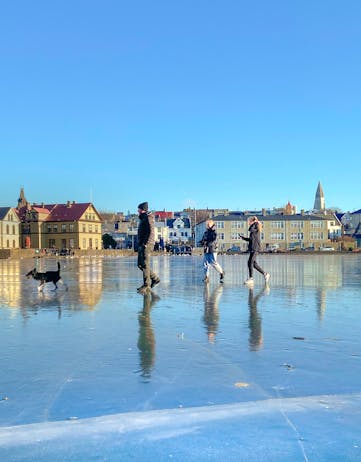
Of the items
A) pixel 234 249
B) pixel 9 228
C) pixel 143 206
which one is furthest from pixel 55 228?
pixel 143 206

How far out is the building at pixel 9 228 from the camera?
318 ft

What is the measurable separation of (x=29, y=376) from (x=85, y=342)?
1559mm

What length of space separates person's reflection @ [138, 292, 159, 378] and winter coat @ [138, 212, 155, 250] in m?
2.82

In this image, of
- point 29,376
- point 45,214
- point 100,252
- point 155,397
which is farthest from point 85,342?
point 45,214

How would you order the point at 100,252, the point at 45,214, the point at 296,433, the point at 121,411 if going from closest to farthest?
the point at 296,433
the point at 121,411
the point at 100,252
the point at 45,214

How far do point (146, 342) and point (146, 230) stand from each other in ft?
20.0

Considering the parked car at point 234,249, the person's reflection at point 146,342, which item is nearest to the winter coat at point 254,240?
the person's reflection at point 146,342

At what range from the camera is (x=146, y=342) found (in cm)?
579

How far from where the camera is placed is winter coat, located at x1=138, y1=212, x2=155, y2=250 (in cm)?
1166

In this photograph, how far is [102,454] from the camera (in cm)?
269

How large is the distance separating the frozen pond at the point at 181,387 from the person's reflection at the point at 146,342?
0.06 feet

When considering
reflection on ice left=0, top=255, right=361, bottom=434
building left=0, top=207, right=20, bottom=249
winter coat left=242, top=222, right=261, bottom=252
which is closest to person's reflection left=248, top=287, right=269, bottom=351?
reflection on ice left=0, top=255, right=361, bottom=434

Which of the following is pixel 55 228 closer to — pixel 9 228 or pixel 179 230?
pixel 9 228

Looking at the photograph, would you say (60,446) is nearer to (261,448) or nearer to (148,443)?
(148,443)
